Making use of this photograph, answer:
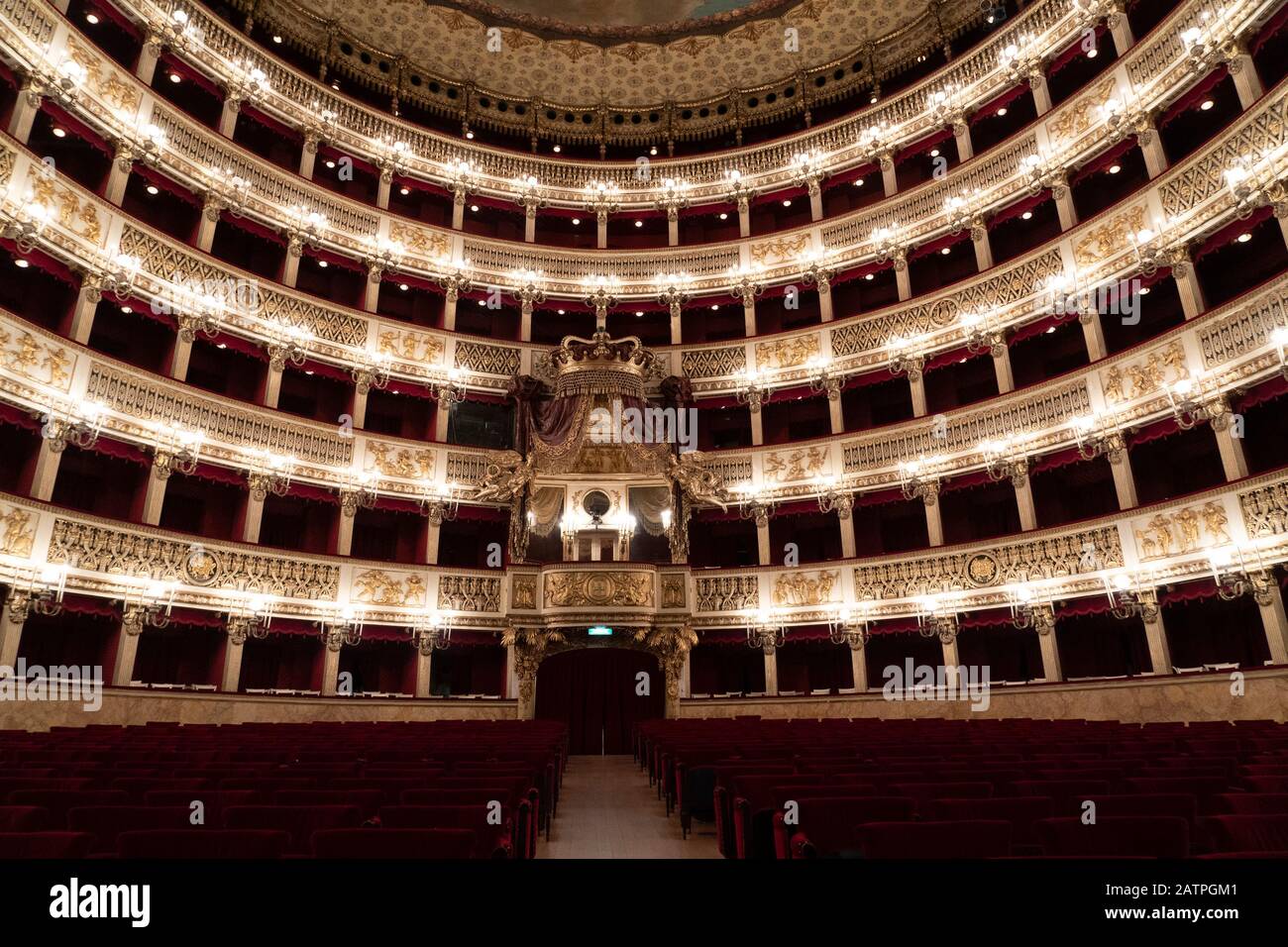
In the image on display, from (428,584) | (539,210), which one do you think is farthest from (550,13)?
(428,584)

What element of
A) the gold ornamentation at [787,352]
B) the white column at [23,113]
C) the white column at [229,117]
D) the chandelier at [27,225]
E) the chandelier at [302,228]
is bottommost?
the chandelier at [27,225]

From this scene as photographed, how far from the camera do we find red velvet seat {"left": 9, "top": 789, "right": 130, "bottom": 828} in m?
3.92

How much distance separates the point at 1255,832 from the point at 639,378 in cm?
2012

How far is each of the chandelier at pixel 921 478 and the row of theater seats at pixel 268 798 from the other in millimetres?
15383

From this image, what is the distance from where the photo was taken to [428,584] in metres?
20.9

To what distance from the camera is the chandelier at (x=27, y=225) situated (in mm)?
15453

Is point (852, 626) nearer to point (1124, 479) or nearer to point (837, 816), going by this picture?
point (1124, 479)

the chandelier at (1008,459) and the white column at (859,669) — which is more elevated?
the chandelier at (1008,459)

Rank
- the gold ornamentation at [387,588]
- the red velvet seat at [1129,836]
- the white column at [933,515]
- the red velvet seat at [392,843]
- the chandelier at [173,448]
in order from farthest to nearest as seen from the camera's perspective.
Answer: the white column at [933,515]
the gold ornamentation at [387,588]
the chandelier at [173,448]
the red velvet seat at [1129,836]
the red velvet seat at [392,843]

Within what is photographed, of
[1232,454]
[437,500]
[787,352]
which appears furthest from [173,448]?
[1232,454]

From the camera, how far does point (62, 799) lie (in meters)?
4.00

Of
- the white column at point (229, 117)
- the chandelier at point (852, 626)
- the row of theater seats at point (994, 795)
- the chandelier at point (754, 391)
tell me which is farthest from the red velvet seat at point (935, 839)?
the white column at point (229, 117)

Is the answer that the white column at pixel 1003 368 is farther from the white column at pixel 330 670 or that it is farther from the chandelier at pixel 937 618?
the white column at pixel 330 670

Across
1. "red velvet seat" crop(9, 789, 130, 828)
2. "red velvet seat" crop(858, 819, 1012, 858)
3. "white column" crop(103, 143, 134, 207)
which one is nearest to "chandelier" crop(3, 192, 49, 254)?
"white column" crop(103, 143, 134, 207)
